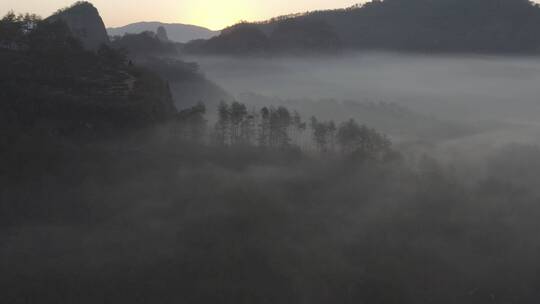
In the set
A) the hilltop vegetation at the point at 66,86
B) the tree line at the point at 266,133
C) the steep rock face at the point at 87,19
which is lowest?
the tree line at the point at 266,133

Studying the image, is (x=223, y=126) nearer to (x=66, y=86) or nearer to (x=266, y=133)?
(x=266, y=133)

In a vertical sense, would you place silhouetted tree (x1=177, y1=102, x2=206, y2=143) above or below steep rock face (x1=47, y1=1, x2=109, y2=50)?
below

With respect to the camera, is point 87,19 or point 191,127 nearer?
point 191,127

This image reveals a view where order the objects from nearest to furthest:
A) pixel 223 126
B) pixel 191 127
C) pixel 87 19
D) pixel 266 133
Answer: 1. pixel 191 127
2. pixel 223 126
3. pixel 266 133
4. pixel 87 19

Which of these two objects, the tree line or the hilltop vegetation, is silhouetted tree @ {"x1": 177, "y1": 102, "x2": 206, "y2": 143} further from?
the hilltop vegetation

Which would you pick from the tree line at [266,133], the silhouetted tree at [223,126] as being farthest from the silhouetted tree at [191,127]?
the silhouetted tree at [223,126]

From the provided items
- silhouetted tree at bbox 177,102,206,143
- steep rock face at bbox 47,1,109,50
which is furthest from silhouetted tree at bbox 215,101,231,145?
steep rock face at bbox 47,1,109,50

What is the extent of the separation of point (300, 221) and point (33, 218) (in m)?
22.0

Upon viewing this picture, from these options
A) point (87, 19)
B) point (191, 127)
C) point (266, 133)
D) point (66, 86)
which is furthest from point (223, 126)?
point (87, 19)

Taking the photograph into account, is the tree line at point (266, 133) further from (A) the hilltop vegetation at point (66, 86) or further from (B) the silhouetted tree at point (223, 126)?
(A) the hilltop vegetation at point (66, 86)

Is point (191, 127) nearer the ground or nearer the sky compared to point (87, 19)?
nearer the ground

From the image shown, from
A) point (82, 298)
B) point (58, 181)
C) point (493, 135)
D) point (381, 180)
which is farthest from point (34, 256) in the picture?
point (493, 135)

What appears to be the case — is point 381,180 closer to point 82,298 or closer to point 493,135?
point 82,298

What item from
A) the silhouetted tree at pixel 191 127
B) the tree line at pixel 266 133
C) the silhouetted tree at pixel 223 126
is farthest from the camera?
the silhouetted tree at pixel 223 126
